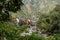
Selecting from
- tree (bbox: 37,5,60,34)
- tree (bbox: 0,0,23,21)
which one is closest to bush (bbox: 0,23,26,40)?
tree (bbox: 0,0,23,21)

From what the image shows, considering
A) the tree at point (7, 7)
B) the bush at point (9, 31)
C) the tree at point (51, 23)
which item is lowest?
the bush at point (9, 31)

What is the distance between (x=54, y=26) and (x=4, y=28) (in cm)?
1134

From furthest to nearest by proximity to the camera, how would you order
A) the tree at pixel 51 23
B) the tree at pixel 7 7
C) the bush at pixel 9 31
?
Result: the tree at pixel 51 23 < the tree at pixel 7 7 < the bush at pixel 9 31

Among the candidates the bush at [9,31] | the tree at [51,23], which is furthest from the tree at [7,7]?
the tree at [51,23]

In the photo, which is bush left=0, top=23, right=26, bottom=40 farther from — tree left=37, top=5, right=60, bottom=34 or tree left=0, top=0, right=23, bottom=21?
tree left=37, top=5, right=60, bottom=34

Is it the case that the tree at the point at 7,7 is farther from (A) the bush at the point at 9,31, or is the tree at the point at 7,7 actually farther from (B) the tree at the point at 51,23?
(B) the tree at the point at 51,23

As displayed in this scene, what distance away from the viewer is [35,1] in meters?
36.4

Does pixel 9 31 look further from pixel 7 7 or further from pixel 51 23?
pixel 51 23

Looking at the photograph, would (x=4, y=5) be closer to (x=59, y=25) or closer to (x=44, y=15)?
(x=59, y=25)

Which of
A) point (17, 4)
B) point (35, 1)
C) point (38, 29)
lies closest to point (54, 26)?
point (38, 29)

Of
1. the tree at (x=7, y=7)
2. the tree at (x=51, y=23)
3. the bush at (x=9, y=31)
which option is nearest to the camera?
the bush at (x=9, y=31)

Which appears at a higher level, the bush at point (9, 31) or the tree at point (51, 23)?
the tree at point (51, 23)

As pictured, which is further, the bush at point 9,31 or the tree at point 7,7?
the tree at point 7,7

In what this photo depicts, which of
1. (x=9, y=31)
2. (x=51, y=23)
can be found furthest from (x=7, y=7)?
(x=51, y=23)
